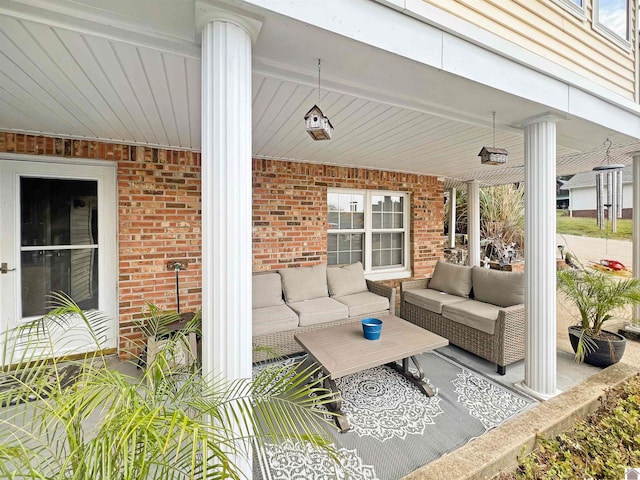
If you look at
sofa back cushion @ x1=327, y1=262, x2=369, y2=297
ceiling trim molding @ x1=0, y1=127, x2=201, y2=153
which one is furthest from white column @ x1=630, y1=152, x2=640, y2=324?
ceiling trim molding @ x1=0, y1=127, x2=201, y2=153

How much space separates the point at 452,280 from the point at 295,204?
2.61 meters

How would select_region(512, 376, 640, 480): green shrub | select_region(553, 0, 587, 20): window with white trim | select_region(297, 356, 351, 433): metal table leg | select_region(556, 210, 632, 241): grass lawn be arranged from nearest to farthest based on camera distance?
select_region(512, 376, 640, 480): green shrub → select_region(297, 356, 351, 433): metal table leg → select_region(553, 0, 587, 20): window with white trim → select_region(556, 210, 632, 241): grass lawn

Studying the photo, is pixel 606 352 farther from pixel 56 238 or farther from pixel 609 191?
pixel 56 238

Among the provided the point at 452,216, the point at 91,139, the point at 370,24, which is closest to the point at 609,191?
the point at 370,24

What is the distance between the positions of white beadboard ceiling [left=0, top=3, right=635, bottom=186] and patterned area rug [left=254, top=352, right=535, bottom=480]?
223 centimetres

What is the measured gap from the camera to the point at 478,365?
3.18 metres

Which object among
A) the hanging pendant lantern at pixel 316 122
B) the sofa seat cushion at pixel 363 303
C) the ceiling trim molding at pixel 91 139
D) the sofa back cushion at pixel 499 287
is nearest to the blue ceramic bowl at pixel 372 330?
the sofa seat cushion at pixel 363 303

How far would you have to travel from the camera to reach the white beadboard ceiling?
5.24ft

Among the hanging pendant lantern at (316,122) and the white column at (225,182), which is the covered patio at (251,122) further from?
the hanging pendant lantern at (316,122)

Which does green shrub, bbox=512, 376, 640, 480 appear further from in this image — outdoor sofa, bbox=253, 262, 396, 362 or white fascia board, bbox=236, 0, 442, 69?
white fascia board, bbox=236, 0, 442, 69

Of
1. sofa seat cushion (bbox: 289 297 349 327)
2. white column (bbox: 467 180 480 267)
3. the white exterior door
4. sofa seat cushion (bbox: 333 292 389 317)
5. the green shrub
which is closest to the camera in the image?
the green shrub

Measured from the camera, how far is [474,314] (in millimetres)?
3277

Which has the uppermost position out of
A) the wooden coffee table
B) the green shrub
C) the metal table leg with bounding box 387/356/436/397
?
the wooden coffee table

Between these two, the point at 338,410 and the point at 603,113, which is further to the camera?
the point at 603,113
